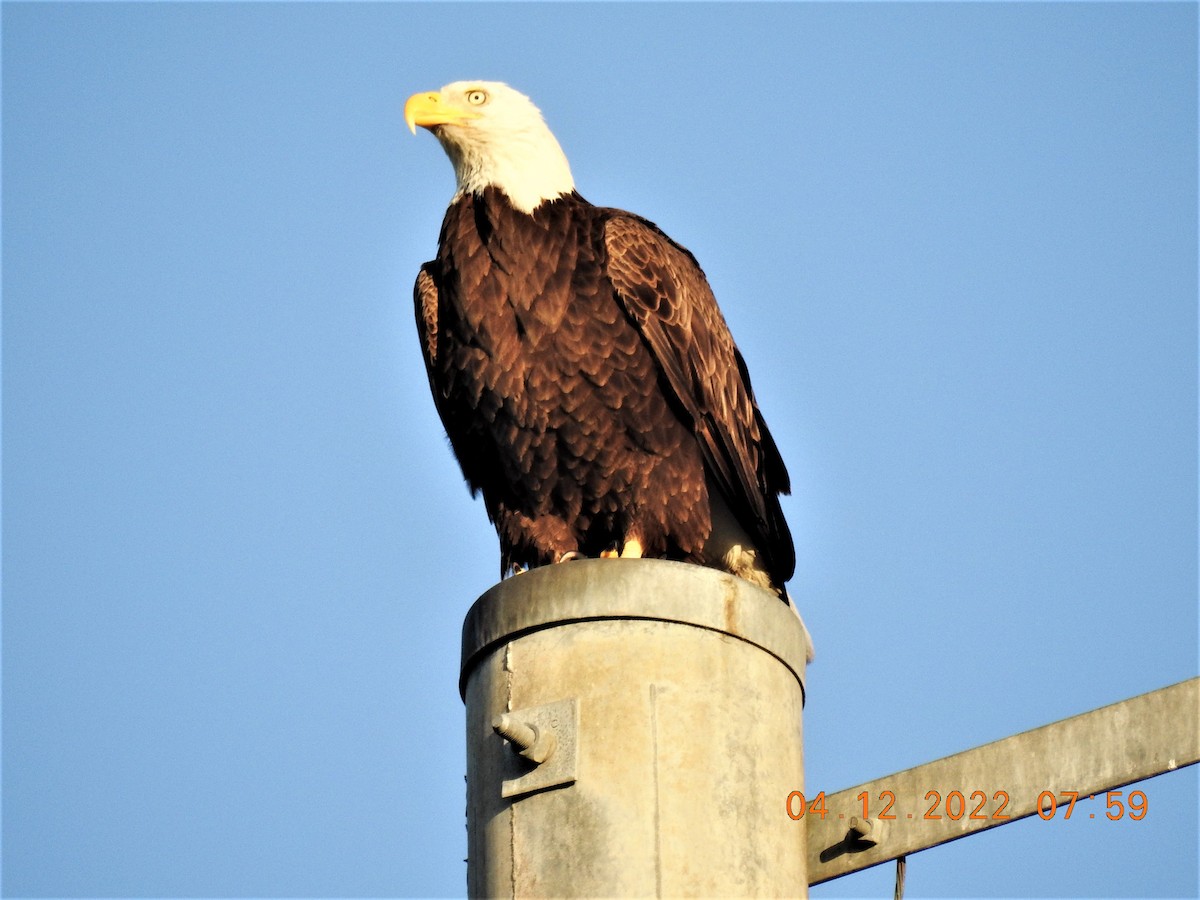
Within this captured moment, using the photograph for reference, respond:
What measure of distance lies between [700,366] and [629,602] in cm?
254

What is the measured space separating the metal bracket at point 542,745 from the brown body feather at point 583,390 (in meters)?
2.39

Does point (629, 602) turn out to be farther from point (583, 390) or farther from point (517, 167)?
point (517, 167)

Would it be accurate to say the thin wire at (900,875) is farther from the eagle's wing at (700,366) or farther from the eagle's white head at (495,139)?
the eagle's white head at (495,139)

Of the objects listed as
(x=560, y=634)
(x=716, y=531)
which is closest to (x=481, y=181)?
(x=716, y=531)

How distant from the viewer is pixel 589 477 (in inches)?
274

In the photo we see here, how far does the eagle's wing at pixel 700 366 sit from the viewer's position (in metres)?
7.07

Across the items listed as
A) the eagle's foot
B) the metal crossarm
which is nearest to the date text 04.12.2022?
the metal crossarm

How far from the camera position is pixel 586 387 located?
6.89 meters

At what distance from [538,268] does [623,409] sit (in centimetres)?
64

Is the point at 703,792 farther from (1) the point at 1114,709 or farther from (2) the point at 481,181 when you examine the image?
(2) the point at 481,181

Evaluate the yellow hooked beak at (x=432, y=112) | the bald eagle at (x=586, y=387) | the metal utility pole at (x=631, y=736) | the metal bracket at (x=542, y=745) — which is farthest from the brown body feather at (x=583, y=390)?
the metal bracket at (x=542, y=745)

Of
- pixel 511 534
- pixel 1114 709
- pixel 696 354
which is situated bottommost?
pixel 1114 709

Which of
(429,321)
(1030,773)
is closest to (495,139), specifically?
(429,321)

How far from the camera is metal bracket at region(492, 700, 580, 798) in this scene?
4527 millimetres
